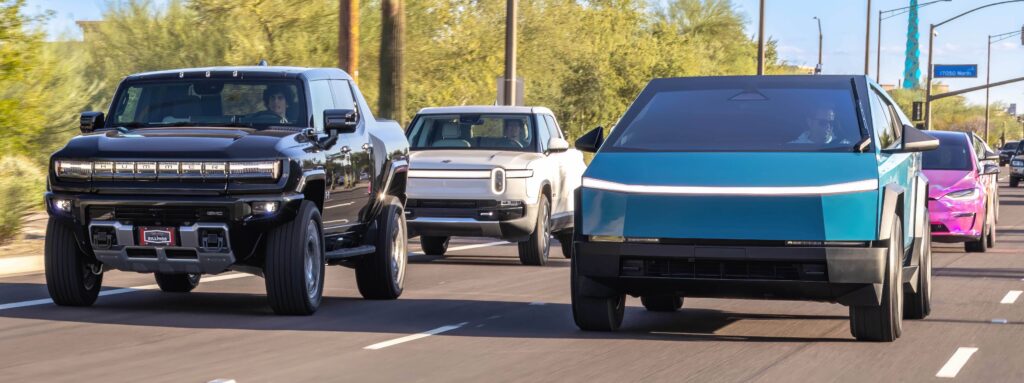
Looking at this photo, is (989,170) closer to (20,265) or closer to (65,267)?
(20,265)

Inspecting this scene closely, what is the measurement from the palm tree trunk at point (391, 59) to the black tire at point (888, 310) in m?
15.2

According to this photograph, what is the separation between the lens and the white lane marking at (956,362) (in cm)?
961

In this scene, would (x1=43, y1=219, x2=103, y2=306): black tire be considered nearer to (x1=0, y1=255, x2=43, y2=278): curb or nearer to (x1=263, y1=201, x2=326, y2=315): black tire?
(x1=263, y1=201, x2=326, y2=315): black tire

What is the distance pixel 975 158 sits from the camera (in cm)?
2250

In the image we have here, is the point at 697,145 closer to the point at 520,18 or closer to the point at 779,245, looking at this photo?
the point at 779,245

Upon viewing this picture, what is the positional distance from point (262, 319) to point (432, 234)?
6466 millimetres

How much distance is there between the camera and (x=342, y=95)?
14109 millimetres

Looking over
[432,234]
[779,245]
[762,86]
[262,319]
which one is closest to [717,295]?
[779,245]

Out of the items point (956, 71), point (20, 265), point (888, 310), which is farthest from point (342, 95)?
point (956, 71)

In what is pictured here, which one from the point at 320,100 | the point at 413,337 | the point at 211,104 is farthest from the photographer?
the point at 320,100

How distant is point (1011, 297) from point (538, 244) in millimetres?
5638

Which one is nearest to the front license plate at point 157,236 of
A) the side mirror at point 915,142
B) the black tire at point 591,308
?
the black tire at point 591,308

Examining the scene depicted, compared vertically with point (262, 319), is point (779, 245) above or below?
above

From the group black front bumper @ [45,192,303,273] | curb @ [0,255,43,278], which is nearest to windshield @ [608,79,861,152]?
black front bumper @ [45,192,303,273]
